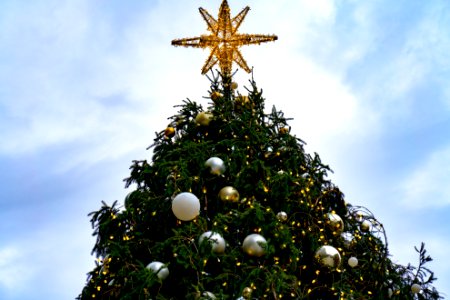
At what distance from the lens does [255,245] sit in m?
5.07

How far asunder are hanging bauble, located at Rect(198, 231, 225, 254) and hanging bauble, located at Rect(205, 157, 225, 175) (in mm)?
973

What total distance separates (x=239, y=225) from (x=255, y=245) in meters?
0.55

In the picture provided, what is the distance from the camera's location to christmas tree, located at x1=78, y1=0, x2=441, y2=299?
508 centimetres

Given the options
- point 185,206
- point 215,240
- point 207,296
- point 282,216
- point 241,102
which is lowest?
point 207,296

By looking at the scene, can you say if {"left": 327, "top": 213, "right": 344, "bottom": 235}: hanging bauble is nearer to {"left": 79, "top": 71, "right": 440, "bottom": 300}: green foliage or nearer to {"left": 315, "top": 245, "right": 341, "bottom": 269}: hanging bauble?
{"left": 79, "top": 71, "right": 440, "bottom": 300}: green foliage

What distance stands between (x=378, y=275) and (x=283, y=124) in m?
2.40

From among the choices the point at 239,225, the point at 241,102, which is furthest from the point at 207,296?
the point at 241,102

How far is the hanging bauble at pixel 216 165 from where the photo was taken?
583cm

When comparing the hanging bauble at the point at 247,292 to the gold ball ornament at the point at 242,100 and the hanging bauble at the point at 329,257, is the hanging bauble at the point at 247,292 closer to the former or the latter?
the hanging bauble at the point at 329,257

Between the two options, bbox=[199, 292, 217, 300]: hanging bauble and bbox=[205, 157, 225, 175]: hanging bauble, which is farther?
bbox=[205, 157, 225, 175]: hanging bauble

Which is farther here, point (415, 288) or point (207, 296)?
point (415, 288)

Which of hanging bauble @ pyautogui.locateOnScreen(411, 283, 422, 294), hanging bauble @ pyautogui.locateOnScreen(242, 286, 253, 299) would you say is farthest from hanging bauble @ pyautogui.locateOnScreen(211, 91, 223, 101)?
hanging bauble @ pyautogui.locateOnScreen(411, 283, 422, 294)

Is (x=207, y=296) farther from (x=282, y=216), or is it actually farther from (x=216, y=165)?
(x=216, y=165)

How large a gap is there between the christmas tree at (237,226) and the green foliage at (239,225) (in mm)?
14
